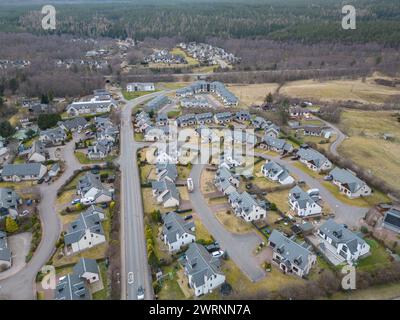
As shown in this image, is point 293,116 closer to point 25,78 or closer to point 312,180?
point 312,180

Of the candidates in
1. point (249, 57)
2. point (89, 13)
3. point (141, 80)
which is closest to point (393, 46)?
point (249, 57)

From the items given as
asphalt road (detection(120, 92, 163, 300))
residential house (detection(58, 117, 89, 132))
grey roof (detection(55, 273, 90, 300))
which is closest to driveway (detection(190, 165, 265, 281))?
asphalt road (detection(120, 92, 163, 300))

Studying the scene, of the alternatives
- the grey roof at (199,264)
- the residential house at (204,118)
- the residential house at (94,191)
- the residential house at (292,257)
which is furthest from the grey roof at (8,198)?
the residential house at (204,118)

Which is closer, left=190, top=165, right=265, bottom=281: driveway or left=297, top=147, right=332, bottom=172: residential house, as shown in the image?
left=190, top=165, right=265, bottom=281: driveway

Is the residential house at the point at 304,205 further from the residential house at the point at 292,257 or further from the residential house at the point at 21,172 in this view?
the residential house at the point at 21,172

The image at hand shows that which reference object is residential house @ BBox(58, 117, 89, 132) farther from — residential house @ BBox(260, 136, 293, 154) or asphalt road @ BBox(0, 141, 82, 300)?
residential house @ BBox(260, 136, 293, 154)

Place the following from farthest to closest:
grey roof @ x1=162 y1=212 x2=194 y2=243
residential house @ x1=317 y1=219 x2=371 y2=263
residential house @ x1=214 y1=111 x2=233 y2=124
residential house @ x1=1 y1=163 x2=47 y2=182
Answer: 1. residential house @ x1=214 y1=111 x2=233 y2=124
2. residential house @ x1=1 y1=163 x2=47 y2=182
3. grey roof @ x1=162 y1=212 x2=194 y2=243
4. residential house @ x1=317 y1=219 x2=371 y2=263
